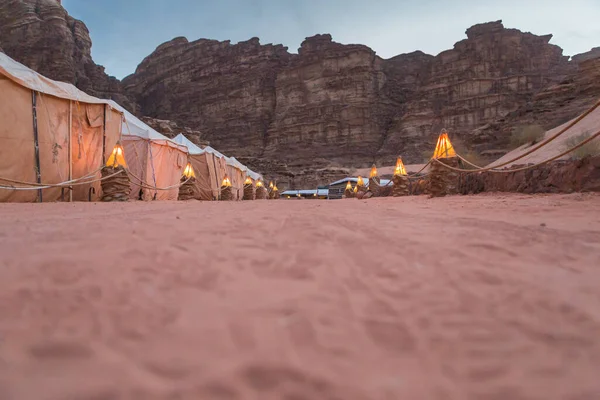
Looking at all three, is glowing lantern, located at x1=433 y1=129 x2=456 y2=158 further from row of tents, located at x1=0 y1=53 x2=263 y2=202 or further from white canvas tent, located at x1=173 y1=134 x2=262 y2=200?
white canvas tent, located at x1=173 y1=134 x2=262 y2=200

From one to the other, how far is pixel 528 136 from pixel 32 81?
21.0 m

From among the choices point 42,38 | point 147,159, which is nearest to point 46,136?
point 147,159

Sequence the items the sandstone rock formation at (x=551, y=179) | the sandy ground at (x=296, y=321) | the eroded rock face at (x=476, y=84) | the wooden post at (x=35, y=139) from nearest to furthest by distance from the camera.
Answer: the sandy ground at (x=296, y=321)
the sandstone rock formation at (x=551, y=179)
the wooden post at (x=35, y=139)
the eroded rock face at (x=476, y=84)

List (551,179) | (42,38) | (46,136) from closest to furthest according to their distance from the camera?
(551,179) < (46,136) < (42,38)

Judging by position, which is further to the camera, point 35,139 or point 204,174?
point 204,174

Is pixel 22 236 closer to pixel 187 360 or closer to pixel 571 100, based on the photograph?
pixel 187 360

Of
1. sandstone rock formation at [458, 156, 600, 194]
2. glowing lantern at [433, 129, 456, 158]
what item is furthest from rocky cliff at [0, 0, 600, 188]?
sandstone rock formation at [458, 156, 600, 194]

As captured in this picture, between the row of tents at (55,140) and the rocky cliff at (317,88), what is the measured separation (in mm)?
26305

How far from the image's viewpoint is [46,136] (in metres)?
6.84

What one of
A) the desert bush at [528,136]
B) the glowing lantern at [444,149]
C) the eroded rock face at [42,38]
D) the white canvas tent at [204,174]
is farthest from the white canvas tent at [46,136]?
the eroded rock face at [42,38]

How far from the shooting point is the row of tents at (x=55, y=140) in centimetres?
612

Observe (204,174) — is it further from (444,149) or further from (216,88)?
(216,88)

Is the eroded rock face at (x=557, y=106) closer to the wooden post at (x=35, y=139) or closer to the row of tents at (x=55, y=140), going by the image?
the row of tents at (x=55, y=140)

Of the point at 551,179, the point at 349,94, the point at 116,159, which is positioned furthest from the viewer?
the point at 349,94
